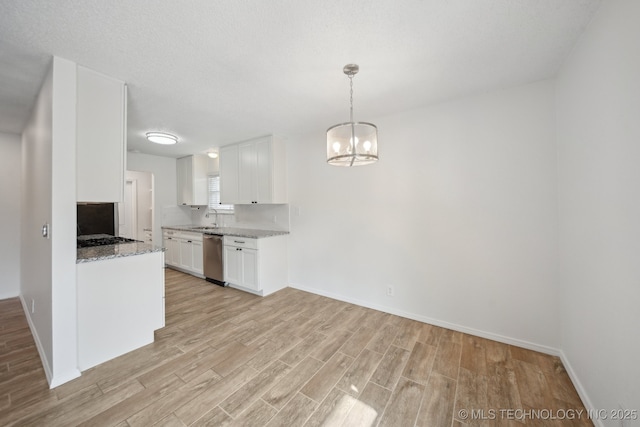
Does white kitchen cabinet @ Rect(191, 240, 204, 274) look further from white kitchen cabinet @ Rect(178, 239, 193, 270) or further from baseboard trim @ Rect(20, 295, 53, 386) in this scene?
baseboard trim @ Rect(20, 295, 53, 386)

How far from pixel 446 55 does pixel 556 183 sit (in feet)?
5.00

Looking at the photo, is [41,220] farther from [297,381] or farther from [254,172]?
[297,381]

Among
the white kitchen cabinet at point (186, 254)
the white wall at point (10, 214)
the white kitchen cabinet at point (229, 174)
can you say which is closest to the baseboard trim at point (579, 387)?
the white kitchen cabinet at point (229, 174)

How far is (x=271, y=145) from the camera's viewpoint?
3.88m

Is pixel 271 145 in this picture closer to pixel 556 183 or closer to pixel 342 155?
pixel 342 155

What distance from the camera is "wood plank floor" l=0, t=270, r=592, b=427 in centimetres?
156

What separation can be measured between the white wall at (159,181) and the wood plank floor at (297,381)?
8.83 feet

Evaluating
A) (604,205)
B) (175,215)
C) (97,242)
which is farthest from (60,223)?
(175,215)

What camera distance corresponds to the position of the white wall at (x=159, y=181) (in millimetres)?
5008

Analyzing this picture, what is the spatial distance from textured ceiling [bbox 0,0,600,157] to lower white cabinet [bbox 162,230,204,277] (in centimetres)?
259

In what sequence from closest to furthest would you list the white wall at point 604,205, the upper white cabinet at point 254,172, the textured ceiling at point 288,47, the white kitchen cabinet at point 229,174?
1. the white wall at point 604,205
2. the textured ceiling at point 288,47
3. the upper white cabinet at point 254,172
4. the white kitchen cabinet at point 229,174

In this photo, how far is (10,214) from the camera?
3686 millimetres

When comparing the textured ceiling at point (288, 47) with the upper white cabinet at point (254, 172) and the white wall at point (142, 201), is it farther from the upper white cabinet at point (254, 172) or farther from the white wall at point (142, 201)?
the white wall at point (142, 201)

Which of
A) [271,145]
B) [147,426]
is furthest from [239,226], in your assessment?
[147,426]
